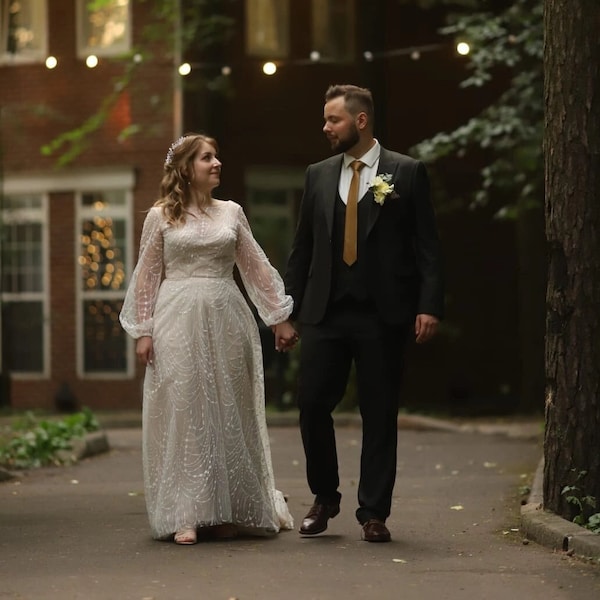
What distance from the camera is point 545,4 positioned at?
9672mm

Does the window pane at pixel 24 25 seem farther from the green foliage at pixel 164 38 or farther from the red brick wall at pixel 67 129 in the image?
the green foliage at pixel 164 38

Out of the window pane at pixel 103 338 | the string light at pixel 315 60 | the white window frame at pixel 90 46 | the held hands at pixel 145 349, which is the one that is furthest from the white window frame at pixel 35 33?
the held hands at pixel 145 349

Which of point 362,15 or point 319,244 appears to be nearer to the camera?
point 319,244

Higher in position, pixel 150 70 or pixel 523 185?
pixel 150 70

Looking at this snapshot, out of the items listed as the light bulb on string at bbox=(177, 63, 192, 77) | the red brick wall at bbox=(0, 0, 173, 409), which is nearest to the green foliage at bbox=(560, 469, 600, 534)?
the light bulb on string at bbox=(177, 63, 192, 77)

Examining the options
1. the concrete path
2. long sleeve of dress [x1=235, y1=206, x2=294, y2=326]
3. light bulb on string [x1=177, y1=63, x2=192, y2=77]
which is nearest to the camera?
the concrete path

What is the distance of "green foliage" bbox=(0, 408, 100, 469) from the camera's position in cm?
1523

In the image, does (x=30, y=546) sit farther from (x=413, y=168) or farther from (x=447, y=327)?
(x=447, y=327)

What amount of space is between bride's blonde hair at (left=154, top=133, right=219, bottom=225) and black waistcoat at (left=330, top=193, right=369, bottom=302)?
0.85 metres

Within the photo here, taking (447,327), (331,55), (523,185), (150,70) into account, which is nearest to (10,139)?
(150,70)

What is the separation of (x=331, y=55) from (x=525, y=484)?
14.9 m

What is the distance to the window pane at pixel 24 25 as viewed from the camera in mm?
26656

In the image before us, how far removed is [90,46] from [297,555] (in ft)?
61.1

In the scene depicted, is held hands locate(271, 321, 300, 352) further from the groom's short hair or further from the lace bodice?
the groom's short hair
